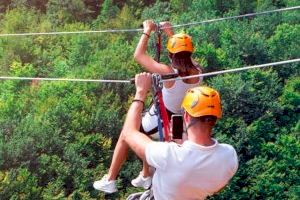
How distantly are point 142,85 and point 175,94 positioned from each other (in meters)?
0.88

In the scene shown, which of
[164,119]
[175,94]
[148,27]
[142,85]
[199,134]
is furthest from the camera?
[148,27]

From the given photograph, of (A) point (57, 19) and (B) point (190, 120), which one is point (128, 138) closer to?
(B) point (190, 120)

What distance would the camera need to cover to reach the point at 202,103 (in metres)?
3.10

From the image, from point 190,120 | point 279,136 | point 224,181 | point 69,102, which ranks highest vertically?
point 190,120

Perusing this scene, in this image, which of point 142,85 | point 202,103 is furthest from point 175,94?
point 202,103

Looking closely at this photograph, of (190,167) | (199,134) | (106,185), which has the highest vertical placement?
(199,134)

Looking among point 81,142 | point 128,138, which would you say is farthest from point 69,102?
point 128,138

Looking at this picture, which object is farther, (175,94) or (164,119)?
(175,94)

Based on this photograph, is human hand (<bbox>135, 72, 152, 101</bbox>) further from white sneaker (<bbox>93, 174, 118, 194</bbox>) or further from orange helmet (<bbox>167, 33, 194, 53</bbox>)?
white sneaker (<bbox>93, 174, 118, 194</bbox>)

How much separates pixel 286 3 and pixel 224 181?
1403 centimetres

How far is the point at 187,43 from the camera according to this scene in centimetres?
424

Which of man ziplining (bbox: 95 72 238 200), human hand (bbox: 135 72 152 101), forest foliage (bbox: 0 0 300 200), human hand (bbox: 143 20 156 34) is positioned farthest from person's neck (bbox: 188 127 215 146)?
forest foliage (bbox: 0 0 300 200)

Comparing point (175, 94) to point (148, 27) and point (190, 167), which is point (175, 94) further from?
point (190, 167)

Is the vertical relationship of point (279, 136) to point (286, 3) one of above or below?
below
